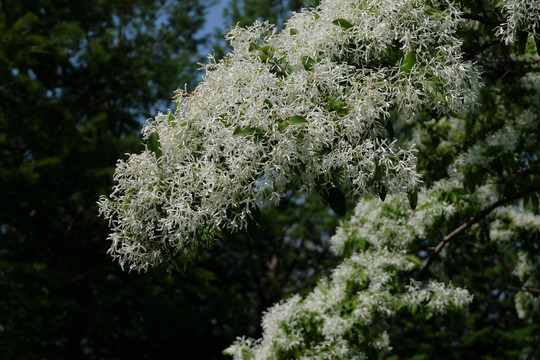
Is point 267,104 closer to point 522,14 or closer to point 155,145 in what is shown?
point 155,145

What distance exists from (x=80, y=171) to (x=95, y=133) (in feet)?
2.41

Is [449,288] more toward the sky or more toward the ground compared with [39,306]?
more toward the ground

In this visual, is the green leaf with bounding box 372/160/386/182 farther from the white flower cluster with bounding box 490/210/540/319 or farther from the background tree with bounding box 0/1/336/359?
the background tree with bounding box 0/1/336/359

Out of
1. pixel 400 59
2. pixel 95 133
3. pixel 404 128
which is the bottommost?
pixel 400 59

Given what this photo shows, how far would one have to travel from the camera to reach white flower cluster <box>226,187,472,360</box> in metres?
4.35

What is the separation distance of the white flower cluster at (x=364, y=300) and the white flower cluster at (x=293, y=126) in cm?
206

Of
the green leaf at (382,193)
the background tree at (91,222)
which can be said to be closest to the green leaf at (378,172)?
the green leaf at (382,193)

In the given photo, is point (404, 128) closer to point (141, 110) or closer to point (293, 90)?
point (293, 90)

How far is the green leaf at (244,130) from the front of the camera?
7.88 feet

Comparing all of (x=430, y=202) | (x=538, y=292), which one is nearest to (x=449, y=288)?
(x=430, y=202)

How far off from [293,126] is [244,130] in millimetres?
206

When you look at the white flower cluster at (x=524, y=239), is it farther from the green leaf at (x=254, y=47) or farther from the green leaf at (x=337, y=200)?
the green leaf at (x=254, y=47)

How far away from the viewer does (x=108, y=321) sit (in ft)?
31.8

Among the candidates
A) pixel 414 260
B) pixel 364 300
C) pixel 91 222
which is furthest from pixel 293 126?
pixel 91 222
